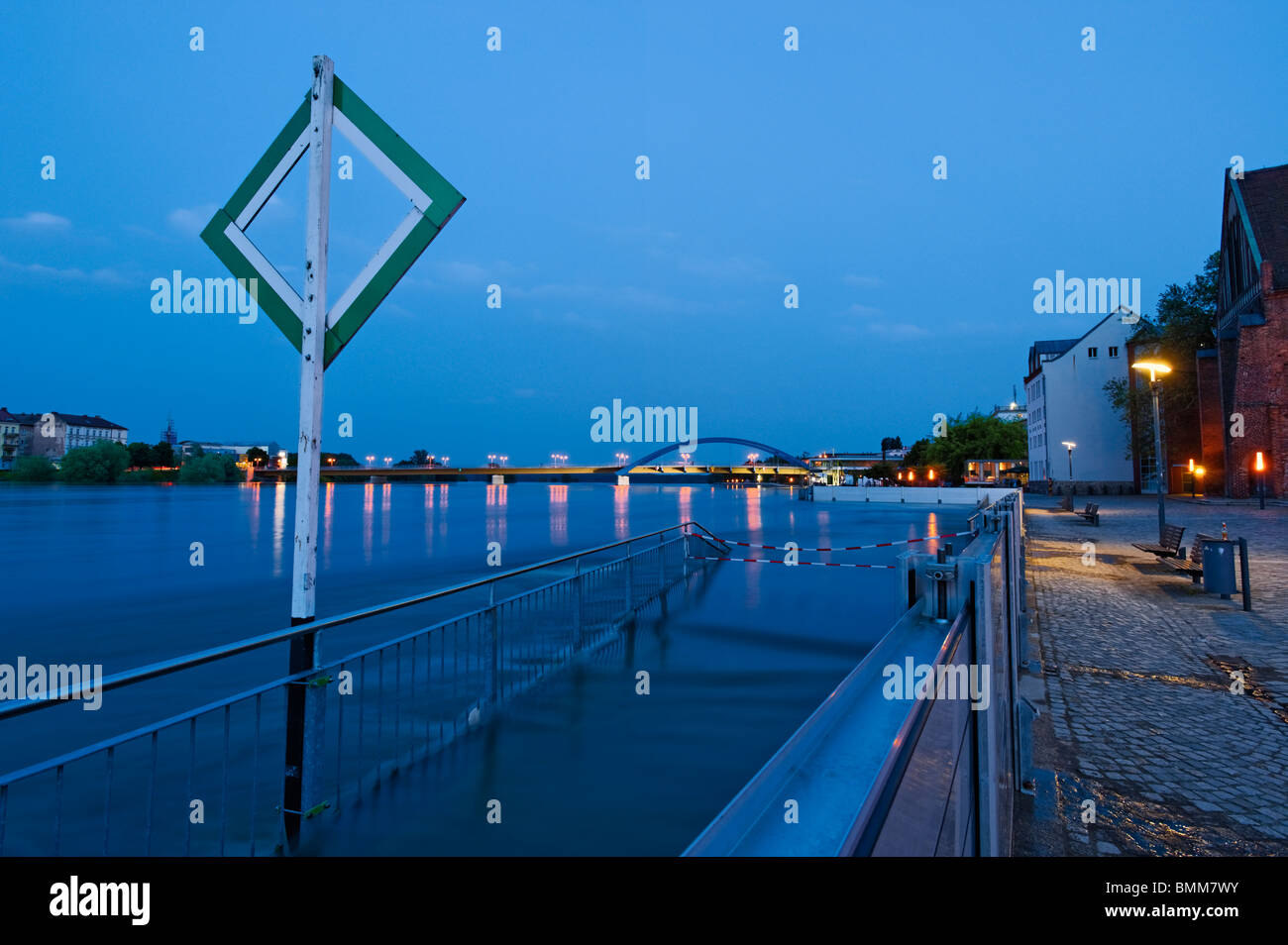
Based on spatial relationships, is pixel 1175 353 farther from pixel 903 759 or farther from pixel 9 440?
pixel 9 440

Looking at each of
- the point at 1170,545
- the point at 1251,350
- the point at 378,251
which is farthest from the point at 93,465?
the point at 1251,350

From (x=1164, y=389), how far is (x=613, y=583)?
54.9 meters

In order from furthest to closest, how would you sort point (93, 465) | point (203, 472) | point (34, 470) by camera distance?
point (203, 472) < point (93, 465) < point (34, 470)

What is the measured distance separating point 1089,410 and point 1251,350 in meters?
24.9

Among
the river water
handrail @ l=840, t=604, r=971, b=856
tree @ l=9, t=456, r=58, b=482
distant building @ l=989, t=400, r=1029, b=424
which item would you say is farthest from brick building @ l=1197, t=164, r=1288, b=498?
tree @ l=9, t=456, r=58, b=482

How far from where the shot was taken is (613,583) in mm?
11422

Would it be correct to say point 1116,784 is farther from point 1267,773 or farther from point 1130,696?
point 1130,696

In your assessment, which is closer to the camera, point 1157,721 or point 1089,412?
point 1157,721

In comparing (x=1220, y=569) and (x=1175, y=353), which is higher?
(x=1175, y=353)

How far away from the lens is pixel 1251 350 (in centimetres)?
3559

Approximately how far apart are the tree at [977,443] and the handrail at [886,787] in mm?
92047

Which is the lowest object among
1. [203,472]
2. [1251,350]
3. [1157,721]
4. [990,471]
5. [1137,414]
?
[1157,721]
